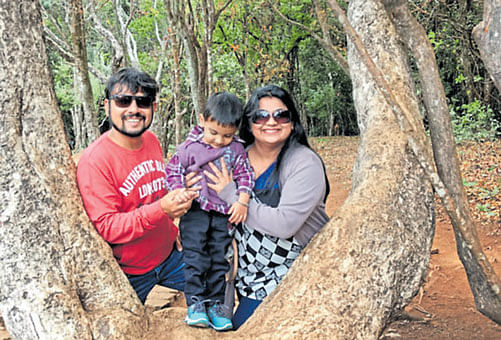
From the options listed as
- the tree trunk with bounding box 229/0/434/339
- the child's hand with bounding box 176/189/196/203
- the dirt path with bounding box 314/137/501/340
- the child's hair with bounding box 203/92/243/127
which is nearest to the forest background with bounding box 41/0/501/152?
the dirt path with bounding box 314/137/501/340

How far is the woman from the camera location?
7.64 feet

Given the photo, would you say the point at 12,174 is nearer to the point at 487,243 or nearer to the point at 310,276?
the point at 310,276

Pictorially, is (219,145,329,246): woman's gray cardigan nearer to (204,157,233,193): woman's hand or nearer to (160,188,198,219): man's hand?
(204,157,233,193): woman's hand

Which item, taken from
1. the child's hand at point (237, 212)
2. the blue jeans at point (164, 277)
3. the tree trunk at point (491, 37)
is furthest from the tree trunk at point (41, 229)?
the tree trunk at point (491, 37)

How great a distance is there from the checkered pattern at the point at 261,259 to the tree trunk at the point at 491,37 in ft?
4.40

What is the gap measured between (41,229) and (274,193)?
3.83 feet

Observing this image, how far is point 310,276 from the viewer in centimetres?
220

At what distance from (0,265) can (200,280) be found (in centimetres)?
96

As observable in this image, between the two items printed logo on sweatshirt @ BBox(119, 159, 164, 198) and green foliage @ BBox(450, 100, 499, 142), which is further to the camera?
green foliage @ BBox(450, 100, 499, 142)

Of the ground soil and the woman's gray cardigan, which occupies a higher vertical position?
the woman's gray cardigan

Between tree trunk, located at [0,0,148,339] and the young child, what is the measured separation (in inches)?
15.2

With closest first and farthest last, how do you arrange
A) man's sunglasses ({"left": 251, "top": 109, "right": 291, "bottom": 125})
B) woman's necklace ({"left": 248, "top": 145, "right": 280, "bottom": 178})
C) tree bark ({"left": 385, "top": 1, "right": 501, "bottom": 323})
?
man's sunglasses ({"left": 251, "top": 109, "right": 291, "bottom": 125}) → woman's necklace ({"left": 248, "top": 145, "right": 280, "bottom": 178}) → tree bark ({"left": 385, "top": 1, "right": 501, "bottom": 323})

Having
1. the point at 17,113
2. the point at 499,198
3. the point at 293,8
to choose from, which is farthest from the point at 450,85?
the point at 17,113

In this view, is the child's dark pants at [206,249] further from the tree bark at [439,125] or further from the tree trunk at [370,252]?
the tree bark at [439,125]
